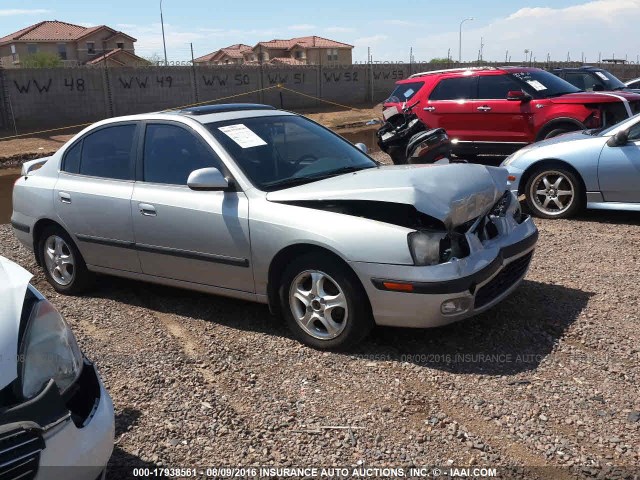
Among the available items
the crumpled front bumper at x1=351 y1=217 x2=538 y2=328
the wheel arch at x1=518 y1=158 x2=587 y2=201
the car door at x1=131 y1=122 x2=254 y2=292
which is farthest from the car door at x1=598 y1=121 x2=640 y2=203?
the car door at x1=131 y1=122 x2=254 y2=292

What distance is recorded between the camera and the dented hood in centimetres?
392

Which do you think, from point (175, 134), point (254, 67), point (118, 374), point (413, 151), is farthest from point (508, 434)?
point (254, 67)

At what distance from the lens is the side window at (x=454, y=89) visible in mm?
10906

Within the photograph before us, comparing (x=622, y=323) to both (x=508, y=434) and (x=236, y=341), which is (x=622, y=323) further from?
(x=236, y=341)

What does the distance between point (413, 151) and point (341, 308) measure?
4.26 metres

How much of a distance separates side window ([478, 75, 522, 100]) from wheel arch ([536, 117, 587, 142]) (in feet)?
3.01

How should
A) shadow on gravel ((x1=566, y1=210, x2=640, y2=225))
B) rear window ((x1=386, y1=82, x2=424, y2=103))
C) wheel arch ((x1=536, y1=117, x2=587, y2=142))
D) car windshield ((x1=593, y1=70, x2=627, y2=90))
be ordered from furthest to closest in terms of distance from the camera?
car windshield ((x1=593, y1=70, x2=627, y2=90))
rear window ((x1=386, y1=82, x2=424, y2=103))
wheel arch ((x1=536, y1=117, x2=587, y2=142))
shadow on gravel ((x1=566, y1=210, x2=640, y2=225))

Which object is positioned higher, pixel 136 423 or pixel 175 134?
pixel 175 134

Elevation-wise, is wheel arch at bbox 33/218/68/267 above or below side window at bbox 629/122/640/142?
below

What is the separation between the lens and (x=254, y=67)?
33.3 meters

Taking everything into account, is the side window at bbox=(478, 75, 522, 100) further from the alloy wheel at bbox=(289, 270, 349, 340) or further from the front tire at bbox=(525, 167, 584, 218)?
the alloy wheel at bbox=(289, 270, 349, 340)

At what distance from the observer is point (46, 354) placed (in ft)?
8.21

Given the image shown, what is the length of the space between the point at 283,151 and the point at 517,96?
6440 millimetres

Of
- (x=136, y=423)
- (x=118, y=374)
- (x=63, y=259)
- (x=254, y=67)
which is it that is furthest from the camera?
(x=254, y=67)
